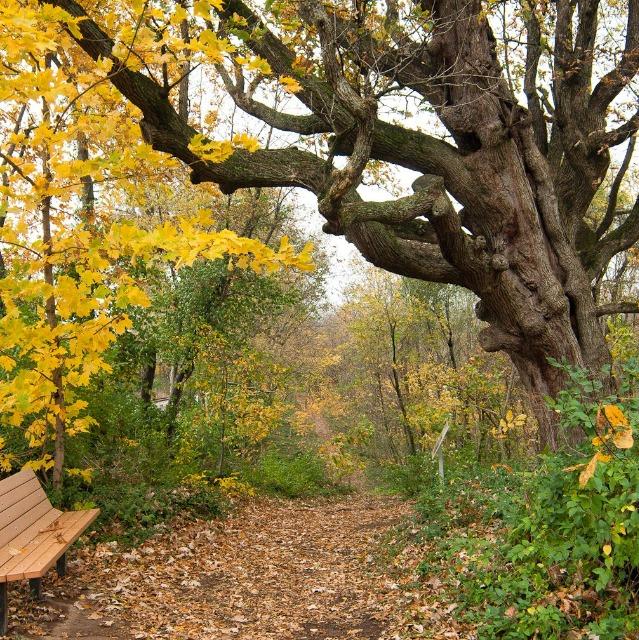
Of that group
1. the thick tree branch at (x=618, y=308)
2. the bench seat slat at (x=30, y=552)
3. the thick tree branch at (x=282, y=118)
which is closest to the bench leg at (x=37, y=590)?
the bench seat slat at (x=30, y=552)

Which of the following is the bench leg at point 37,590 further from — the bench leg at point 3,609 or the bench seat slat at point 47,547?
the bench leg at point 3,609

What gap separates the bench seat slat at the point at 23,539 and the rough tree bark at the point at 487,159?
3.55 m

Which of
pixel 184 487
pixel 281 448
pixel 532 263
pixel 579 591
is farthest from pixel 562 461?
pixel 281 448

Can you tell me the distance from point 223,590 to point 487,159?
5552mm

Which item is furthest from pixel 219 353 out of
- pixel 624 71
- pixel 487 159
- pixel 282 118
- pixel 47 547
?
pixel 624 71

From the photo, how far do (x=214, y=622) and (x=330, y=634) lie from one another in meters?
0.94

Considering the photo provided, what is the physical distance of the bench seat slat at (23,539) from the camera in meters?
3.89

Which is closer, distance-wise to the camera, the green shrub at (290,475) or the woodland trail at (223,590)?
the woodland trail at (223,590)

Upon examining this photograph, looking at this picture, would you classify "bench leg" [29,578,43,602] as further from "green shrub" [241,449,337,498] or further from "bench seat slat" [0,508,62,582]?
"green shrub" [241,449,337,498]

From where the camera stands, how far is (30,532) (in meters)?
4.52

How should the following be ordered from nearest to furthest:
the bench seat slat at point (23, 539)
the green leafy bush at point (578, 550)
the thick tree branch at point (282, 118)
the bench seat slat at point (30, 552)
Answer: the green leafy bush at point (578, 550)
the bench seat slat at point (30, 552)
the bench seat slat at point (23, 539)
the thick tree branch at point (282, 118)

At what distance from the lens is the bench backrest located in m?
4.23

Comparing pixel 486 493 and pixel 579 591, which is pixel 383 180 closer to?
pixel 486 493

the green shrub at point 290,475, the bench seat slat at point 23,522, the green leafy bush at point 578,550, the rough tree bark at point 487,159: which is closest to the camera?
the green leafy bush at point 578,550
